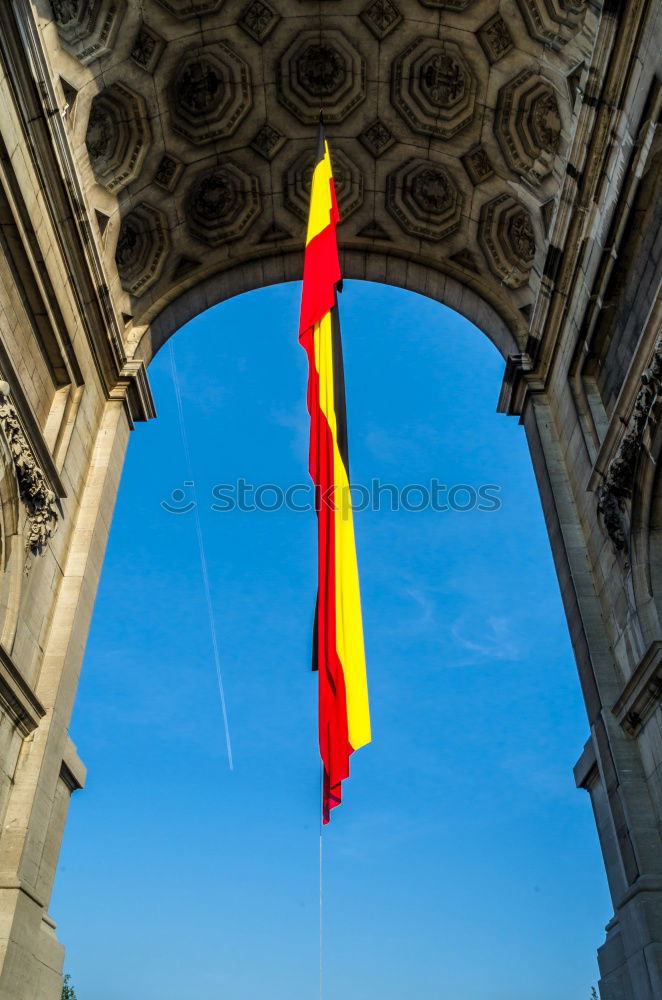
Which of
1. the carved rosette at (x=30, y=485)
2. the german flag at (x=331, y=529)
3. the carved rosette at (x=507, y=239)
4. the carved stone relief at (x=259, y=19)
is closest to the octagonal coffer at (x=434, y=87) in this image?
the carved rosette at (x=507, y=239)

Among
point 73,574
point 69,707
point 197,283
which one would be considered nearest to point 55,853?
point 69,707

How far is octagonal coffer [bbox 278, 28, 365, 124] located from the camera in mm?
18219

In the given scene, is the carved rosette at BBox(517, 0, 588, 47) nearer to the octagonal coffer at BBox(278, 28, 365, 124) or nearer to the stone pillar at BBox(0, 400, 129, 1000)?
the octagonal coffer at BBox(278, 28, 365, 124)

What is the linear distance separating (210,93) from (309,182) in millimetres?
3254

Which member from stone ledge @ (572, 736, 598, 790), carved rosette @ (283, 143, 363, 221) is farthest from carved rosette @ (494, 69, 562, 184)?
stone ledge @ (572, 736, 598, 790)

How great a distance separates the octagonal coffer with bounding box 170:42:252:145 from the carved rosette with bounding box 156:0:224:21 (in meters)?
0.68

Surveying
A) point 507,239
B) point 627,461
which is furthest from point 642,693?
point 507,239

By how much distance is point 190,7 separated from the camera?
16.7 metres

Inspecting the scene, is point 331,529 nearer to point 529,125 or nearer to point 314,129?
point 529,125

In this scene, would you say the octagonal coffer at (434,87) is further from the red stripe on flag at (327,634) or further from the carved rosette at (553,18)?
the red stripe on flag at (327,634)

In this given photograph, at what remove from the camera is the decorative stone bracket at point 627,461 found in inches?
436

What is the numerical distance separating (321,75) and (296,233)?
3.69 m

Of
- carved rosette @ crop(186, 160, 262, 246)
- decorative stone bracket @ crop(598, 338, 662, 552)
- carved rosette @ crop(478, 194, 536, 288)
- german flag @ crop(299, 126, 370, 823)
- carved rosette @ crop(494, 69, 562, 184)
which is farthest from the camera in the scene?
carved rosette @ crop(186, 160, 262, 246)

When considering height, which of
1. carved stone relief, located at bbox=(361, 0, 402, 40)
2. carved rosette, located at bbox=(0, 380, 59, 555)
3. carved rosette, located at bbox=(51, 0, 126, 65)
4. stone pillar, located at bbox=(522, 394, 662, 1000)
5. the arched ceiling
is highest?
carved stone relief, located at bbox=(361, 0, 402, 40)
